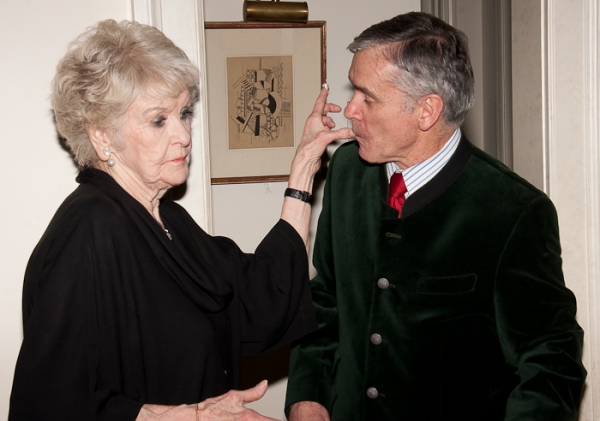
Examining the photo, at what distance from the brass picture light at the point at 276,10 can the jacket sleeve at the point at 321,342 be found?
46.3 inches

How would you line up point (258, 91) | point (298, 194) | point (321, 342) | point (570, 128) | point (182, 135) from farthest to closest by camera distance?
point (258, 91), point (570, 128), point (321, 342), point (298, 194), point (182, 135)

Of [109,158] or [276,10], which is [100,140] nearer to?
[109,158]

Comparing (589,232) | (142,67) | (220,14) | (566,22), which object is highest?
(220,14)

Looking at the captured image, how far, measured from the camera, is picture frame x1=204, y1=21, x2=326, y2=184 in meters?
3.11

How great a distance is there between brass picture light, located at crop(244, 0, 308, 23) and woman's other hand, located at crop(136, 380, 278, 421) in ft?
6.13

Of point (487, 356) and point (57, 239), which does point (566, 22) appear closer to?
point (487, 356)

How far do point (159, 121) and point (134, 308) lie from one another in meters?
0.47

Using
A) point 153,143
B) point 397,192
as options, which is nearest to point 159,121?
point 153,143

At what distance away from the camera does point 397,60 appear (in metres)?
1.71

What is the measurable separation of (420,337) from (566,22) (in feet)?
3.77

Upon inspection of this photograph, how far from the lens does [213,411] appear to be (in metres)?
1.55

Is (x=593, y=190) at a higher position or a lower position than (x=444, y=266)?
higher

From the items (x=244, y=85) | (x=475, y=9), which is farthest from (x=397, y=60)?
(x=475, y=9)

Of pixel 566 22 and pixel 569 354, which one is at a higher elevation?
pixel 566 22
